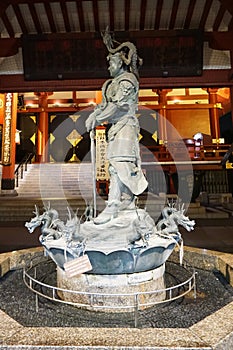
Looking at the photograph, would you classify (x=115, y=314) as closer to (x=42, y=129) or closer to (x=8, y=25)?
(x=8, y=25)

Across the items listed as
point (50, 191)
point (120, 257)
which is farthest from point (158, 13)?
point (50, 191)

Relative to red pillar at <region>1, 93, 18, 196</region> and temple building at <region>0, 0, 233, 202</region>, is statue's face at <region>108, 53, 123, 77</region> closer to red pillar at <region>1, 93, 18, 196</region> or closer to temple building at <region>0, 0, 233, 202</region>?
temple building at <region>0, 0, 233, 202</region>

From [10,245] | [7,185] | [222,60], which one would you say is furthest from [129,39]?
[7,185]

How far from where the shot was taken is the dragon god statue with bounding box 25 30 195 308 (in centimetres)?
217

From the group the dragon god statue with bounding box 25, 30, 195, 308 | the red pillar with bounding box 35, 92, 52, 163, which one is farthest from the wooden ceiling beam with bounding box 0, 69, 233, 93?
the red pillar with bounding box 35, 92, 52, 163

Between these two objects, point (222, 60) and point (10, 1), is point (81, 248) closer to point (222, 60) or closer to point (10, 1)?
point (10, 1)

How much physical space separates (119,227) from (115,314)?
0.74 m

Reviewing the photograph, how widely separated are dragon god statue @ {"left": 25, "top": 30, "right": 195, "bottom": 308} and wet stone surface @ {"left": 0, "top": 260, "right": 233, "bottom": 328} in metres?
0.22

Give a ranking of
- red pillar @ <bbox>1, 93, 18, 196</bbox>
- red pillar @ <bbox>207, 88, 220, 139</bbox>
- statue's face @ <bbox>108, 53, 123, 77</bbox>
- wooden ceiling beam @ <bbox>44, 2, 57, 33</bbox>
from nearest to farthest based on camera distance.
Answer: statue's face @ <bbox>108, 53, 123, 77</bbox> < wooden ceiling beam @ <bbox>44, 2, 57, 33</bbox> < red pillar @ <bbox>1, 93, 18, 196</bbox> < red pillar @ <bbox>207, 88, 220, 139</bbox>

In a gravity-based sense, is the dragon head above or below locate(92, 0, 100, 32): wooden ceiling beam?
below

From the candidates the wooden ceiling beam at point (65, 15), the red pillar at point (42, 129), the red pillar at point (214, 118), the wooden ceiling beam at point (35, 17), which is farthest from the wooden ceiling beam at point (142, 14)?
the red pillar at point (42, 129)

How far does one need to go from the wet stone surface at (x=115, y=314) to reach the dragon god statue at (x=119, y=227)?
0.22 m

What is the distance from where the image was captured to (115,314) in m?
2.04

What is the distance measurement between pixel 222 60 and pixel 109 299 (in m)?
7.02
